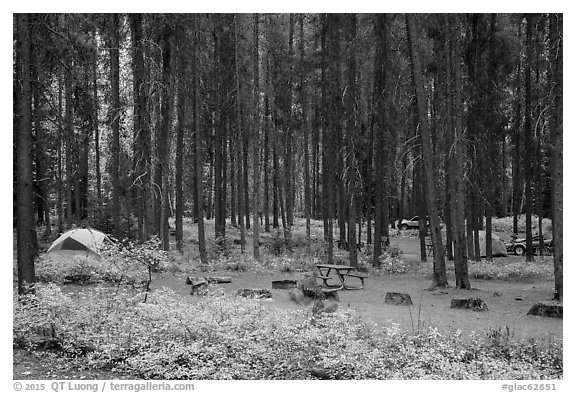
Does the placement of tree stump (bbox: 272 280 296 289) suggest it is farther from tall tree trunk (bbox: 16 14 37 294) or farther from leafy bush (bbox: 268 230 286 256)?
leafy bush (bbox: 268 230 286 256)

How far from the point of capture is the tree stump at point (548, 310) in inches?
431

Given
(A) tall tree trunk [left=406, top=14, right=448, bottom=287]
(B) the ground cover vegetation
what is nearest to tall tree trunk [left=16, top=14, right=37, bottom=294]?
(B) the ground cover vegetation

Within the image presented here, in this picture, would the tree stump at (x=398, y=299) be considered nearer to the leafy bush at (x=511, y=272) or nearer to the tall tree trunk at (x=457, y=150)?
the tall tree trunk at (x=457, y=150)

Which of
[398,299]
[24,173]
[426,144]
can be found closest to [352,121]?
[426,144]

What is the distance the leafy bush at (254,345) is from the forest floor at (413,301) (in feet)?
1.40

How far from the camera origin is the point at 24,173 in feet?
33.6

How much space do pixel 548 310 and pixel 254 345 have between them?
268 inches

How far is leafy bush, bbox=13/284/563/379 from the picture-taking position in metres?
7.32

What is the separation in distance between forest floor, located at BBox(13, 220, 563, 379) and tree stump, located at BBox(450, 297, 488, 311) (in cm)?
20

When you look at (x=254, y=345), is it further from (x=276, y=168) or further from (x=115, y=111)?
(x=276, y=168)

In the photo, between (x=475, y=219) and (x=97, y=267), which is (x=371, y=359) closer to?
(x=97, y=267)

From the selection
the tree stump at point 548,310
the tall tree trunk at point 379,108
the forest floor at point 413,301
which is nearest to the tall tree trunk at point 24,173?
the forest floor at point 413,301

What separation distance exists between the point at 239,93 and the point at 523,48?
11070mm

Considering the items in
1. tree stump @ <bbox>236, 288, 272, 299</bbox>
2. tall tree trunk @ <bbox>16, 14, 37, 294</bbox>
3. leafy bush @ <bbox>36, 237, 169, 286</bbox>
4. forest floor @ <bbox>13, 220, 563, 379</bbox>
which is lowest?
forest floor @ <bbox>13, 220, 563, 379</bbox>
